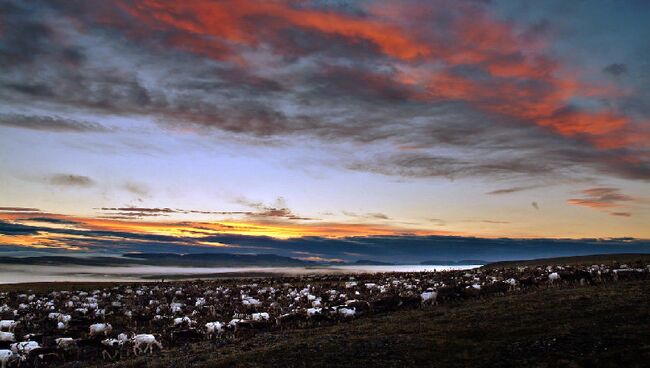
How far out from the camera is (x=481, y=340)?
1980cm

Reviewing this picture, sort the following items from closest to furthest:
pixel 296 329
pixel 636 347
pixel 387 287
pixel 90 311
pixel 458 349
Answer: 1. pixel 636 347
2. pixel 458 349
3. pixel 296 329
4. pixel 90 311
5. pixel 387 287

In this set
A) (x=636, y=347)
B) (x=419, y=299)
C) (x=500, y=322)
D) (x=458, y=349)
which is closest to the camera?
(x=636, y=347)

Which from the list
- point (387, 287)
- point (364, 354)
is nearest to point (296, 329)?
point (364, 354)

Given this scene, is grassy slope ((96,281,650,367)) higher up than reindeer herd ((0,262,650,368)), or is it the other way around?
grassy slope ((96,281,650,367))

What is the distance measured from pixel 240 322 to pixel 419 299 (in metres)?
13.7

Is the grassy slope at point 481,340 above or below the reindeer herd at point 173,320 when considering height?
above

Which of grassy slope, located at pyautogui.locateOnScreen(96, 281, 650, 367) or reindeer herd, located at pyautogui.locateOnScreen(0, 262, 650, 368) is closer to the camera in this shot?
grassy slope, located at pyautogui.locateOnScreen(96, 281, 650, 367)

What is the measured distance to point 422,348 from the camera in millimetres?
19484

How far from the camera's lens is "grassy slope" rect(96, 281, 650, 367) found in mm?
16562

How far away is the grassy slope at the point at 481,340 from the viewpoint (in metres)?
16.6

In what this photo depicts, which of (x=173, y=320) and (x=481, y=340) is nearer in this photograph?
(x=481, y=340)

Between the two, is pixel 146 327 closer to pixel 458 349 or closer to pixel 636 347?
pixel 458 349

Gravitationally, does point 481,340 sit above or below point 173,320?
above

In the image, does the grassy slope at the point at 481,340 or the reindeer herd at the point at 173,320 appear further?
the reindeer herd at the point at 173,320
